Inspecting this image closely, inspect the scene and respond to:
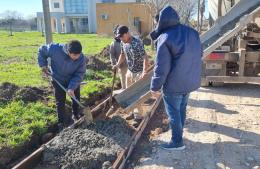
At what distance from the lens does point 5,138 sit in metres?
6.03

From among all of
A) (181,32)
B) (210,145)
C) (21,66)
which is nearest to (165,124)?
(210,145)

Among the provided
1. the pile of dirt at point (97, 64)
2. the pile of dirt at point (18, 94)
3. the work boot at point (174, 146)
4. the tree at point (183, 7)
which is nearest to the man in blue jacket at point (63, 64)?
the pile of dirt at point (18, 94)

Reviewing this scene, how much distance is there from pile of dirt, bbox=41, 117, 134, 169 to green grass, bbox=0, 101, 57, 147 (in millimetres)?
767

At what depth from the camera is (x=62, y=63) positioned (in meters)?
6.38

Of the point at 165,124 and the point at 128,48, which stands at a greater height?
the point at 128,48

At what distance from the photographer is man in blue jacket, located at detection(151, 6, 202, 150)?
4.95 metres

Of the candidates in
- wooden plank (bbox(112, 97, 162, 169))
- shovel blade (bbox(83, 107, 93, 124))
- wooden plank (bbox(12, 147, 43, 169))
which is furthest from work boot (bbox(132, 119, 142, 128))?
wooden plank (bbox(12, 147, 43, 169))

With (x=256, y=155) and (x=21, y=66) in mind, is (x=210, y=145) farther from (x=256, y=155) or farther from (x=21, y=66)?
(x=21, y=66)

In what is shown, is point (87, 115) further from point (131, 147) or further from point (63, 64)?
point (131, 147)

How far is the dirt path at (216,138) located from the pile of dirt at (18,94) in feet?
10.4

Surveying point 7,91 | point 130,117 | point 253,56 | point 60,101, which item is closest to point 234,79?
point 253,56

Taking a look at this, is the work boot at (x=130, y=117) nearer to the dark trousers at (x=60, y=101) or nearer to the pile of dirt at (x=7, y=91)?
the dark trousers at (x=60, y=101)

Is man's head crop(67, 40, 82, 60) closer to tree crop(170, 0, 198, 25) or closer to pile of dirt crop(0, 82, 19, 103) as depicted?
pile of dirt crop(0, 82, 19, 103)

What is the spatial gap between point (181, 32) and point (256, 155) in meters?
2.14
